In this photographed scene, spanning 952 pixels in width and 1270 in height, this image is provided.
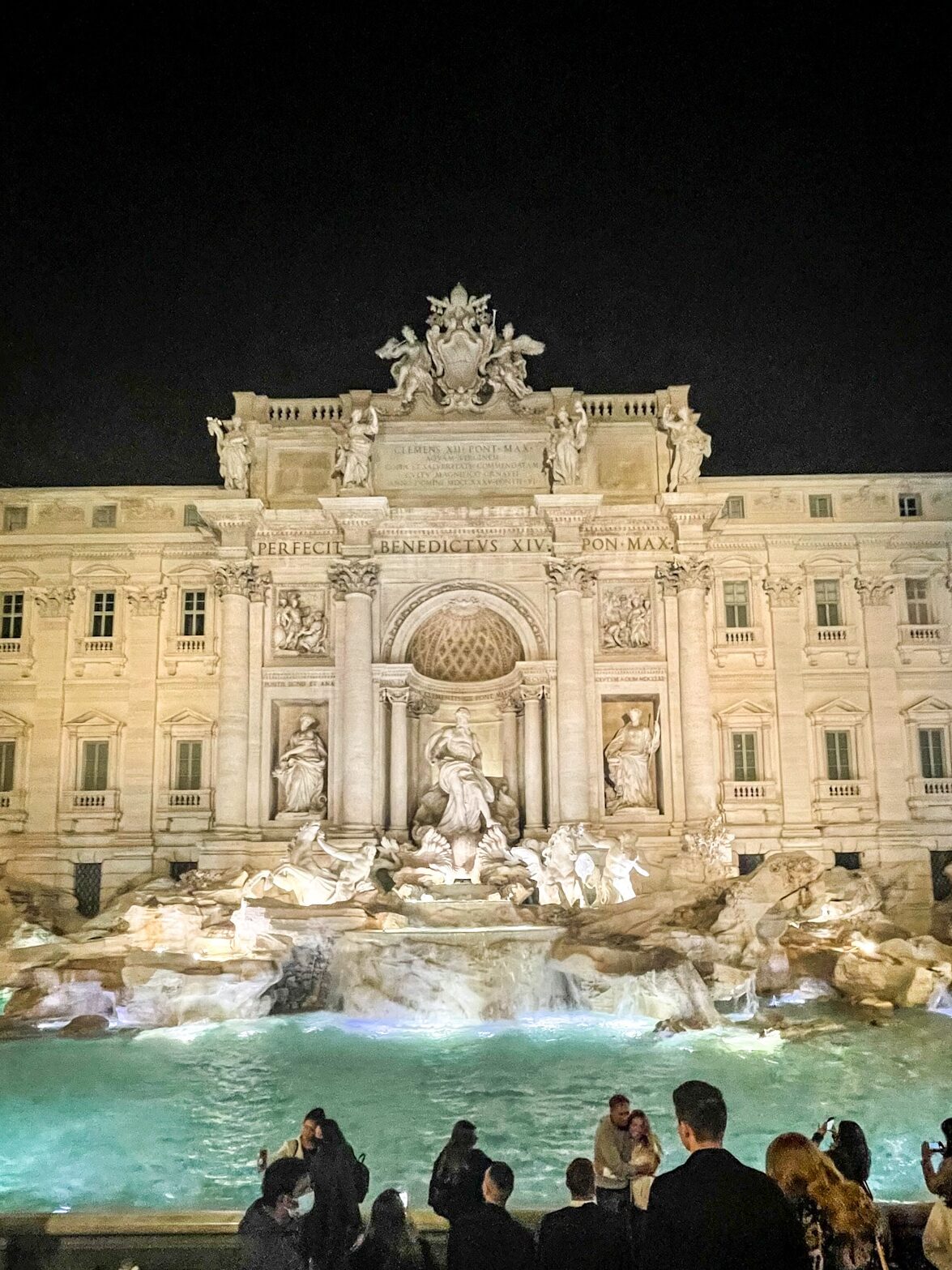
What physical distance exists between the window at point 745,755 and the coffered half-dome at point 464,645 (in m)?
6.36

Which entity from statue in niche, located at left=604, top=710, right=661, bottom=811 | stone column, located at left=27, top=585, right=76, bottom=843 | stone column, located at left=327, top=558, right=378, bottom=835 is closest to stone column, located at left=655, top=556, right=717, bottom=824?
statue in niche, located at left=604, top=710, right=661, bottom=811

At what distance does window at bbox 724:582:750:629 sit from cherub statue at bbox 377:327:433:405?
970cm

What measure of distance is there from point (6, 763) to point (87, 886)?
409cm

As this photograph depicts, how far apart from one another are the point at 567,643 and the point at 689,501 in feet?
15.4

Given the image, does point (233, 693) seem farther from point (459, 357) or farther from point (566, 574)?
point (459, 357)

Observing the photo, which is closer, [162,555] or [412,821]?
[412,821]

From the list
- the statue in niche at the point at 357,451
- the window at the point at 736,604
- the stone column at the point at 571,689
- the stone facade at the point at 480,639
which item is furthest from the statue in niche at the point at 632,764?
the statue in niche at the point at 357,451

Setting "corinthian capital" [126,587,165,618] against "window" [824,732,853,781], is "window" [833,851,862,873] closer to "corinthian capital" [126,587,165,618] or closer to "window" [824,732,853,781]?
"window" [824,732,853,781]

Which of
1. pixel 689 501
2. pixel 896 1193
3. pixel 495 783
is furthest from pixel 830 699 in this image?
pixel 896 1193

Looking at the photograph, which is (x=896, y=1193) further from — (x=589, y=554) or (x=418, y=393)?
(x=418, y=393)

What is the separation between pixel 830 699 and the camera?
2895 centimetres

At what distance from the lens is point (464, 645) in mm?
29125

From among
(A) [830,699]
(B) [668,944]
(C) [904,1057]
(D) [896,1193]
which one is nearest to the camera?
(D) [896,1193]

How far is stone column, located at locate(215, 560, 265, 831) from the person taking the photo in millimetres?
26578
